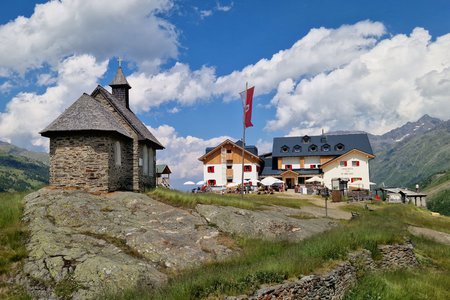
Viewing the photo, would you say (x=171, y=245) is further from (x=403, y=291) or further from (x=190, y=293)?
(x=403, y=291)

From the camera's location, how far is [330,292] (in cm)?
1319

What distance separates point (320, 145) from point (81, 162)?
55.5m

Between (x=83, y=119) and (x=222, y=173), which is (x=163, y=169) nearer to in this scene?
(x=222, y=173)

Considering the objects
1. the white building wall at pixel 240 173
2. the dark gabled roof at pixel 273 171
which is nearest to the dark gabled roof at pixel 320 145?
the dark gabled roof at pixel 273 171

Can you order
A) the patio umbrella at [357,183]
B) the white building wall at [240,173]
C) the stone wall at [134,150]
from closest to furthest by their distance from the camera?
the stone wall at [134,150], the patio umbrella at [357,183], the white building wall at [240,173]

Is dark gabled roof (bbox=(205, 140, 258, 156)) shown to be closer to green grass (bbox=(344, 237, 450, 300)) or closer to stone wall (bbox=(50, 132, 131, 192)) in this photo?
stone wall (bbox=(50, 132, 131, 192))

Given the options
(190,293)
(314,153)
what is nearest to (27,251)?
(190,293)

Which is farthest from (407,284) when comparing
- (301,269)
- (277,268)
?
(277,268)

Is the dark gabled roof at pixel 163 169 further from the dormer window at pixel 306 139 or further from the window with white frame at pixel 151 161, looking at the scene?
the window with white frame at pixel 151 161

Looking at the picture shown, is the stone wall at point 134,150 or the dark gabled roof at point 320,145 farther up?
the dark gabled roof at point 320,145

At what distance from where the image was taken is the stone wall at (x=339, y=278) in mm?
11211

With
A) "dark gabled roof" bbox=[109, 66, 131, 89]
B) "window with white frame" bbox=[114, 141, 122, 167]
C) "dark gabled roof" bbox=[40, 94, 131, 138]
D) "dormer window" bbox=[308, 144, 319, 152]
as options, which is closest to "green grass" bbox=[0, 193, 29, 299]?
"dark gabled roof" bbox=[40, 94, 131, 138]

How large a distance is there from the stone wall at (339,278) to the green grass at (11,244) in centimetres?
849

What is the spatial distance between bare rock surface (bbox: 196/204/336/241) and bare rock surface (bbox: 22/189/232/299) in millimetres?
929
